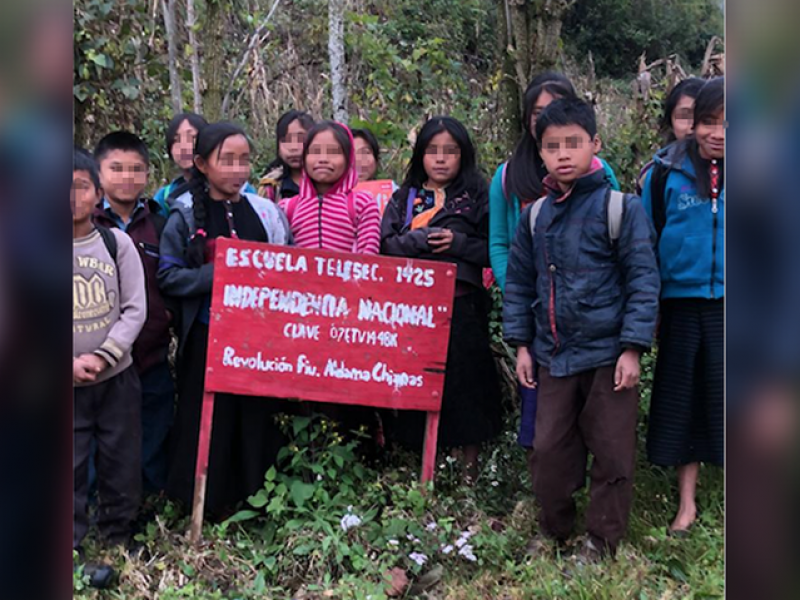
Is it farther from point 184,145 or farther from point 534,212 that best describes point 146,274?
point 534,212

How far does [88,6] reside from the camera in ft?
15.8

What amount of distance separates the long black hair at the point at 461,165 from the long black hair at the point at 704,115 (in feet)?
3.30

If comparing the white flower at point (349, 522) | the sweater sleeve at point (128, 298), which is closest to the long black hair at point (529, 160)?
the white flower at point (349, 522)

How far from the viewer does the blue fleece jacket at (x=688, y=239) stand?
3.46m

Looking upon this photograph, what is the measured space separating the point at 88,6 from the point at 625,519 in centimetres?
394

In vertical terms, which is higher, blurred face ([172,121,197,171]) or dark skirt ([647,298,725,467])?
blurred face ([172,121,197,171])

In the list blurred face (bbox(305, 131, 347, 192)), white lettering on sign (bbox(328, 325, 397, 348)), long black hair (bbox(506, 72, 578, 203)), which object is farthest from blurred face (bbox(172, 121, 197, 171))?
long black hair (bbox(506, 72, 578, 203))

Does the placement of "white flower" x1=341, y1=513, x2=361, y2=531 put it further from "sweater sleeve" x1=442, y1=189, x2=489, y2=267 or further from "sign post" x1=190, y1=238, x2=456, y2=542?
"sweater sleeve" x1=442, y1=189, x2=489, y2=267

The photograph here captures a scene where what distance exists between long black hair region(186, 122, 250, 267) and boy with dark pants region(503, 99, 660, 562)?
1412 mm

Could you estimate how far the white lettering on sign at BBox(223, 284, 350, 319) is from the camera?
376 centimetres

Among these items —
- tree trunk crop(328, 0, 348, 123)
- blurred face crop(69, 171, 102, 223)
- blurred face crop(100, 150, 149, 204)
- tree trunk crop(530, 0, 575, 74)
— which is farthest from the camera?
tree trunk crop(328, 0, 348, 123)

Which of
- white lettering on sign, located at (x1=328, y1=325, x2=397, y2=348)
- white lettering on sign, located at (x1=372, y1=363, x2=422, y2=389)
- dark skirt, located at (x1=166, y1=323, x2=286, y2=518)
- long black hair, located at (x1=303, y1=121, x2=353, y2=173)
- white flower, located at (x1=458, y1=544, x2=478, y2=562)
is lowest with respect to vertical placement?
white flower, located at (x1=458, y1=544, x2=478, y2=562)
